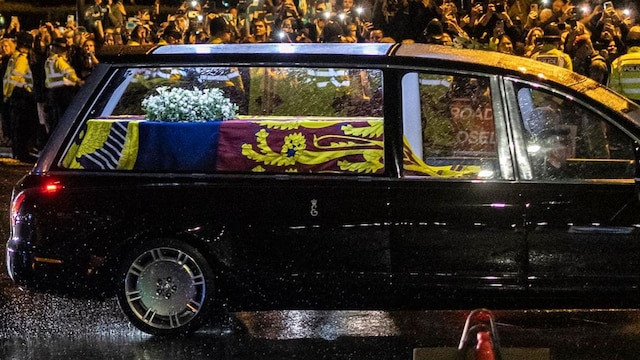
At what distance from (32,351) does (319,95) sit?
237 cm

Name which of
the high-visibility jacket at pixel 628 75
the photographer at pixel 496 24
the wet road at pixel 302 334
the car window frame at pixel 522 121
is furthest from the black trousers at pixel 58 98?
the car window frame at pixel 522 121

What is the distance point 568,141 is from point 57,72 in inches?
383

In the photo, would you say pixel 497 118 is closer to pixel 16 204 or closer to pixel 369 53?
pixel 369 53

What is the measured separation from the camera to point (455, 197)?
19.6ft

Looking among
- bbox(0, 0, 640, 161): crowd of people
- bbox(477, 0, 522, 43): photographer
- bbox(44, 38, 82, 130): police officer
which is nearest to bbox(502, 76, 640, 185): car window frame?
bbox(0, 0, 640, 161): crowd of people

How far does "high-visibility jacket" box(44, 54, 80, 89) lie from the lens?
562 inches

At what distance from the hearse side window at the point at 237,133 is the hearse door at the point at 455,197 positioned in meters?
0.23

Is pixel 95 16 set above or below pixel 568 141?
above

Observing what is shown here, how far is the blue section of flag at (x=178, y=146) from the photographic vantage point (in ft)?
20.6

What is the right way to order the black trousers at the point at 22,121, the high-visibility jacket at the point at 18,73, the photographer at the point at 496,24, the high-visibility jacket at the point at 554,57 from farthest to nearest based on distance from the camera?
the black trousers at the point at 22,121 → the high-visibility jacket at the point at 18,73 → the photographer at the point at 496,24 → the high-visibility jacket at the point at 554,57

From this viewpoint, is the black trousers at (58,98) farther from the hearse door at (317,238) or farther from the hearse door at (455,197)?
the hearse door at (455,197)

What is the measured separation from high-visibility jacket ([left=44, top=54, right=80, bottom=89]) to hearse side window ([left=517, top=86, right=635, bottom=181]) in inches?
376

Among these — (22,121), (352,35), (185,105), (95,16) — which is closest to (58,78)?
(22,121)

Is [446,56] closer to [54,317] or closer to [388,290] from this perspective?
[388,290]
